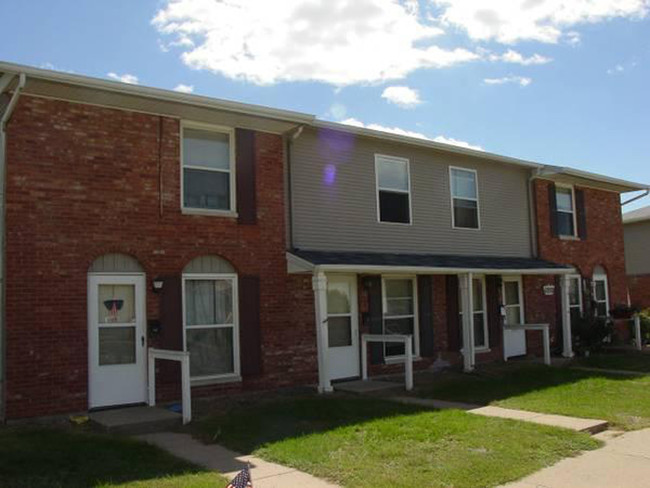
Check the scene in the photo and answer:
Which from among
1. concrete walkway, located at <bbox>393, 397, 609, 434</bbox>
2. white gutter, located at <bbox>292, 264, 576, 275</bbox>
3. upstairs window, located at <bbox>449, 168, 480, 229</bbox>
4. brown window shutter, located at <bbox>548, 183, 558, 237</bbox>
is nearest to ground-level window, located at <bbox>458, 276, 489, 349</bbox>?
white gutter, located at <bbox>292, 264, 576, 275</bbox>

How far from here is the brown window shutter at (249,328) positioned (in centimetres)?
1112

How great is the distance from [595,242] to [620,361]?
4867 millimetres

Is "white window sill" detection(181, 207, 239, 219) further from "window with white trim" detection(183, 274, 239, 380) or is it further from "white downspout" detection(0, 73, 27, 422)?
"white downspout" detection(0, 73, 27, 422)

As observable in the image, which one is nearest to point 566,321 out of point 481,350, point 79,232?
point 481,350

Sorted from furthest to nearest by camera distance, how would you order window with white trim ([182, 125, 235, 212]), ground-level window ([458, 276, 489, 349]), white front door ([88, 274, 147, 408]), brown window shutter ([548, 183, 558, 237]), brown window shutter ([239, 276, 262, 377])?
1. brown window shutter ([548, 183, 558, 237])
2. ground-level window ([458, 276, 489, 349])
3. brown window shutter ([239, 276, 262, 377])
4. window with white trim ([182, 125, 235, 212])
5. white front door ([88, 274, 147, 408])

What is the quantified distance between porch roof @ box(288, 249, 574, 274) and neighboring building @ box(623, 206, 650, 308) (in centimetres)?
1040

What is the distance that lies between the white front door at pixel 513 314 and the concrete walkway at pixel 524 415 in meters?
6.06

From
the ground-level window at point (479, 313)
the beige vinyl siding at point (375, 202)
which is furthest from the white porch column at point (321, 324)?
the ground-level window at point (479, 313)

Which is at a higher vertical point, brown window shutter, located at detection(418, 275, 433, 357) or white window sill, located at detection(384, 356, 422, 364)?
brown window shutter, located at detection(418, 275, 433, 357)

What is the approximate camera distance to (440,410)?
9.70 meters

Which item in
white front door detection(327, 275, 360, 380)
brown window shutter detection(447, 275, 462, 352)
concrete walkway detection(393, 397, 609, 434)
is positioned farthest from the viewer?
brown window shutter detection(447, 275, 462, 352)

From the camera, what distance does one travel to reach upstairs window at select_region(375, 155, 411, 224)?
45.3 feet

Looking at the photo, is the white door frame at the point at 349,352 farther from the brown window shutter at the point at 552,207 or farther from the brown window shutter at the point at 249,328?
the brown window shutter at the point at 552,207

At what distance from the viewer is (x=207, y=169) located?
11188 millimetres
